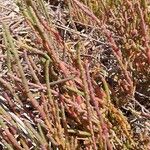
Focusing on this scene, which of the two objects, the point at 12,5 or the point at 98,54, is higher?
the point at 12,5

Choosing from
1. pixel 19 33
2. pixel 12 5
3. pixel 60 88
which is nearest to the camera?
pixel 60 88

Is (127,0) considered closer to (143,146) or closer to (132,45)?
(132,45)

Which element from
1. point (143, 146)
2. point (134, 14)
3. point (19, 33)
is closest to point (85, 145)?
point (143, 146)

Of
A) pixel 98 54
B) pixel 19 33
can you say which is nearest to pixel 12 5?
pixel 19 33

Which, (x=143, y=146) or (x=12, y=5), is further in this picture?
(x=12, y=5)

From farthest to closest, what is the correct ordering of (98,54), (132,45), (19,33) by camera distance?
1. (19,33)
2. (98,54)
3. (132,45)

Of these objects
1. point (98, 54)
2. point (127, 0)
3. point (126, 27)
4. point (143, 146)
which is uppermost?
point (127, 0)
